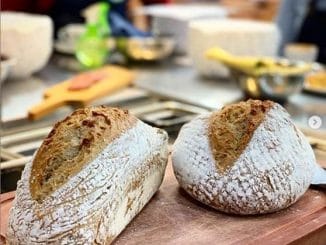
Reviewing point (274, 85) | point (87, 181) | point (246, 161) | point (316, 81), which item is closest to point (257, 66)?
point (274, 85)

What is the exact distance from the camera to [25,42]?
155 cm

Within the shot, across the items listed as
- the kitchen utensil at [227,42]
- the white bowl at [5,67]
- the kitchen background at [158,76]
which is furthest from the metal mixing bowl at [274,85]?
the white bowl at [5,67]

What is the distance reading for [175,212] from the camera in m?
0.84

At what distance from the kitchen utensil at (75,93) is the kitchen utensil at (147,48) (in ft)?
0.83

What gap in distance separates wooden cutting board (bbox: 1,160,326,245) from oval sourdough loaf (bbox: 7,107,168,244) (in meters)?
0.02

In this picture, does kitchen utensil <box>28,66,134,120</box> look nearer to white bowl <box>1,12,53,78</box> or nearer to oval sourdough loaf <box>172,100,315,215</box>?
white bowl <box>1,12,53,78</box>

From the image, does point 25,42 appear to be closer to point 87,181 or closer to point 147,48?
point 147,48

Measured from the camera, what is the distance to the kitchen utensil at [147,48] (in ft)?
5.82

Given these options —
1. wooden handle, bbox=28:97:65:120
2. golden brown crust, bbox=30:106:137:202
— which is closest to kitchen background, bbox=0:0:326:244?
wooden handle, bbox=28:97:65:120

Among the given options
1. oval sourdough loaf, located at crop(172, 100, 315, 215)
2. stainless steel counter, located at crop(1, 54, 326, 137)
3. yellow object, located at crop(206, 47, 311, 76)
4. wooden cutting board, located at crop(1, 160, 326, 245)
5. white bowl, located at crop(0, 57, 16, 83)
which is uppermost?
oval sourdough loaf, located at crop(172, 100, 315, 215)

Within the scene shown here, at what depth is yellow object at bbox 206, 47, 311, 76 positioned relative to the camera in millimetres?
1422

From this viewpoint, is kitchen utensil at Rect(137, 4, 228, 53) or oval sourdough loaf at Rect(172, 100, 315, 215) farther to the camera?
kitchen utensil at Rect(137, 4, 228, 53)

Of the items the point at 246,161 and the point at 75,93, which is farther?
the point at 75,93

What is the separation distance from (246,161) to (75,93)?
658mm
